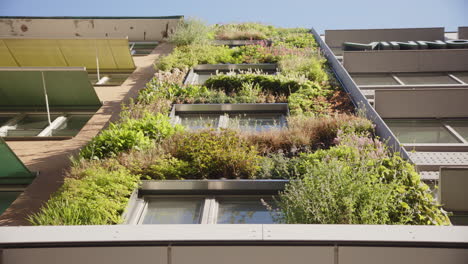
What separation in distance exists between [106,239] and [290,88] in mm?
10292

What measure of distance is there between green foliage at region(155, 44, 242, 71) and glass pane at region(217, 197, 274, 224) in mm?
→ 8984

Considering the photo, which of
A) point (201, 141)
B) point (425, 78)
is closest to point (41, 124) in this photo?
point (201, 141)

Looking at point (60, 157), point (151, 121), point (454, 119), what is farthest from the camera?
point (454, 119)

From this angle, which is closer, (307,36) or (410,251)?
(410,251)

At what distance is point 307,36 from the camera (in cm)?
Result: 2362

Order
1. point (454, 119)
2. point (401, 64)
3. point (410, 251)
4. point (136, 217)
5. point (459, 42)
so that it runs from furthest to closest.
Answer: point (459, 42) < point (401, 64) < point (454, 119) < point (136, 217) < point (410, 251)

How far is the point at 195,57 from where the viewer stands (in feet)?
60.8

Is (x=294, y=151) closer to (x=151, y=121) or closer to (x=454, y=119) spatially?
(x=151, y=121)

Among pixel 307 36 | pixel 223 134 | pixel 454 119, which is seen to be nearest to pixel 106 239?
pixel 223 134

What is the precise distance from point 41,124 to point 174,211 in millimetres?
6445

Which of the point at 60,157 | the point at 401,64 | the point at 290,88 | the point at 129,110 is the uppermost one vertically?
the point at 401,64

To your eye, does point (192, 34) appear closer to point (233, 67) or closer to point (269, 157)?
point (233, 67)

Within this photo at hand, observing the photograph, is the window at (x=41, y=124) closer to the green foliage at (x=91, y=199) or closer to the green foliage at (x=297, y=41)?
the green foliage at (x=91, y=199)

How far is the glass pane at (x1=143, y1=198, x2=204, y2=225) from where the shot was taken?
8.38 metres
